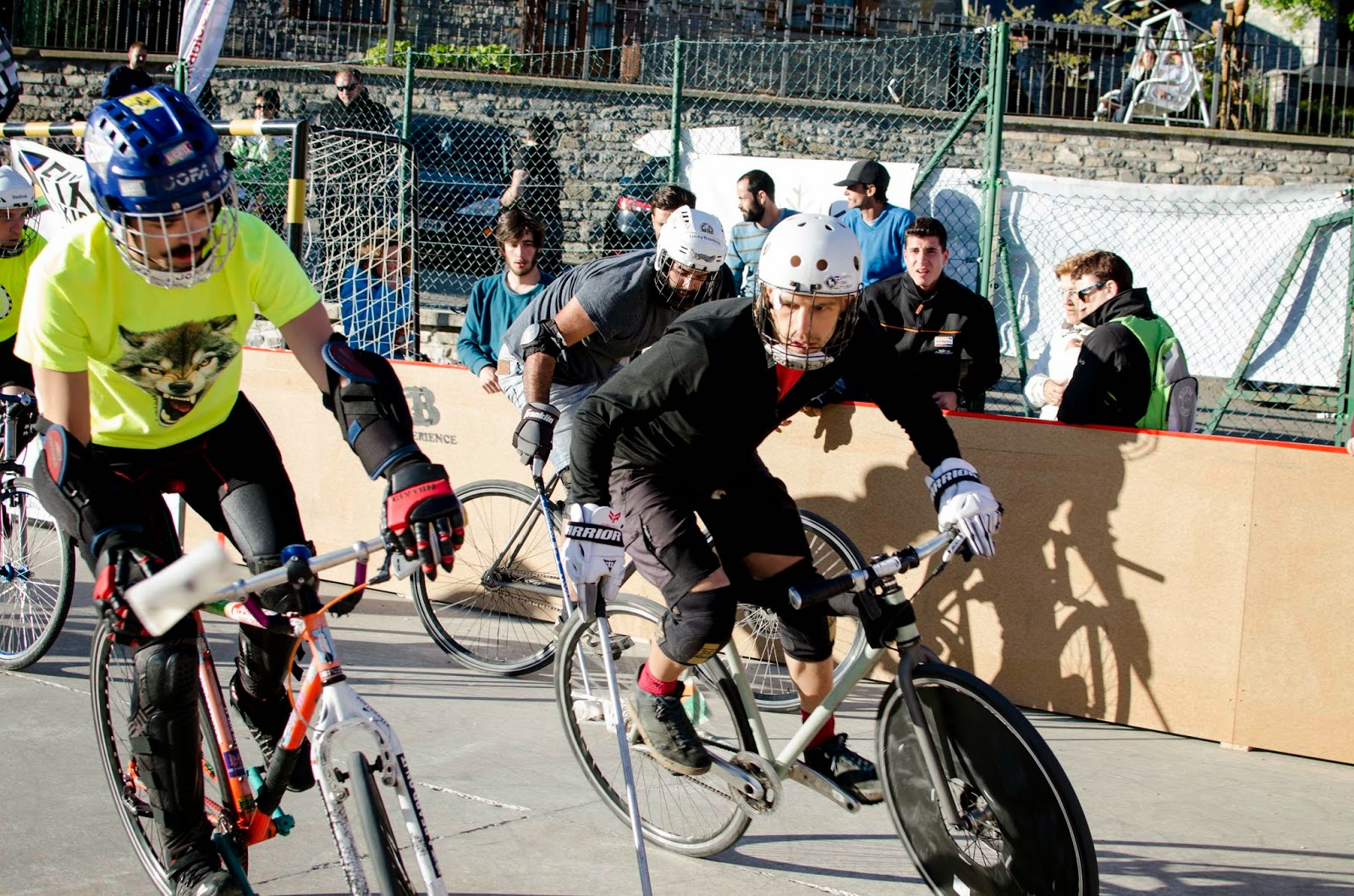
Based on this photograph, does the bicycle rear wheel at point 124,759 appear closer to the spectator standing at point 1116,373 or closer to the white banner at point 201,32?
the spectator standing at point 1116,373

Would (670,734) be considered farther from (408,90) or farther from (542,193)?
(408,90)

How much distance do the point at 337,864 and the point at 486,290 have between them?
4.01 m

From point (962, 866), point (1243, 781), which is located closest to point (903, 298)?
point (1243, 781)

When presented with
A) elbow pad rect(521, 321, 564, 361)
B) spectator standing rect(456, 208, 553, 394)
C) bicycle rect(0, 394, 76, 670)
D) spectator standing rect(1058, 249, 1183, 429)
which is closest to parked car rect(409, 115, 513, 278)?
spectator standing rect(456, 208, 553, 394)

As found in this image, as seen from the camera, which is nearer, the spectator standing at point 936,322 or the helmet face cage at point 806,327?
the helmet face cage at point 806,327

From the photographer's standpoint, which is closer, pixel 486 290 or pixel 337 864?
pixel 337 864

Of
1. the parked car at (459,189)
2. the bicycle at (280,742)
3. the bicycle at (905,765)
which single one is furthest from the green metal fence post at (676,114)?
the bicycle at (280,742)

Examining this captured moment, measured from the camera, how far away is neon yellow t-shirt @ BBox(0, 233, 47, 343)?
5.76 m

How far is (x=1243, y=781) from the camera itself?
472 cm

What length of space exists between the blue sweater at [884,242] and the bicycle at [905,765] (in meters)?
4.16

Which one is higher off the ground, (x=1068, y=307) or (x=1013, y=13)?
(x=1013, y=13)

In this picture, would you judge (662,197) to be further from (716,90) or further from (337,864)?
(716,90)

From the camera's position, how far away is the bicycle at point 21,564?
546 centimetres

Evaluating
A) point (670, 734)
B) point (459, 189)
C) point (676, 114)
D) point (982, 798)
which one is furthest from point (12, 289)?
point (459, 189)
